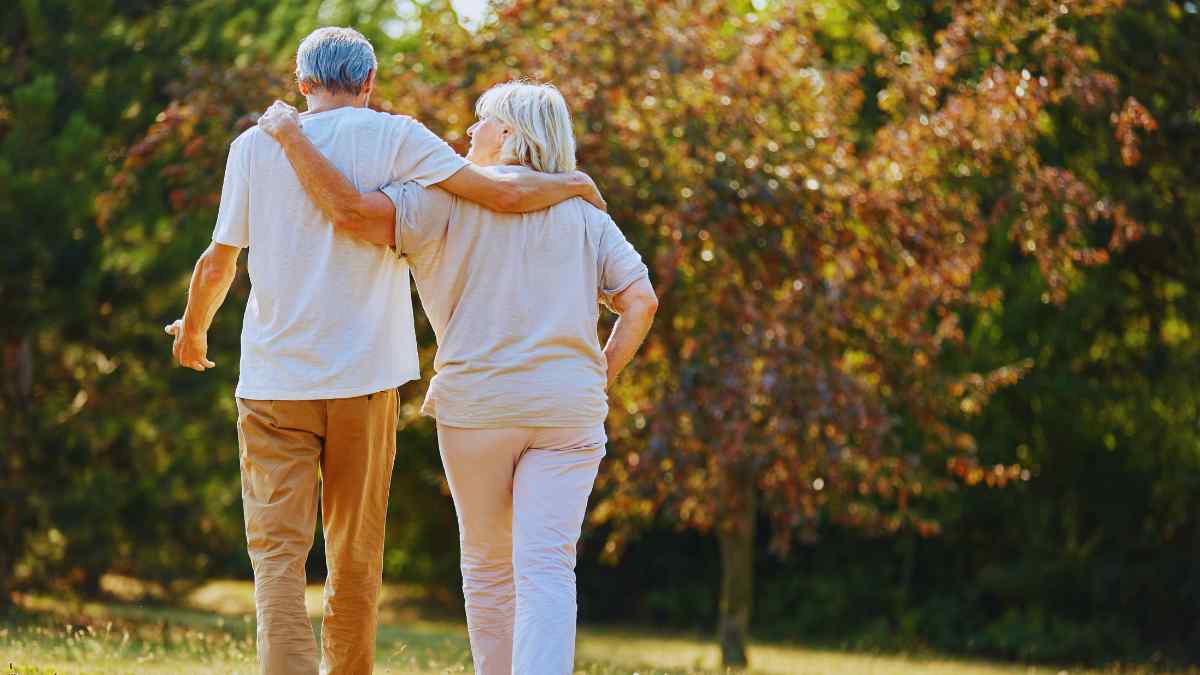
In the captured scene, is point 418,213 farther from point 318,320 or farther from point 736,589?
point 736,589

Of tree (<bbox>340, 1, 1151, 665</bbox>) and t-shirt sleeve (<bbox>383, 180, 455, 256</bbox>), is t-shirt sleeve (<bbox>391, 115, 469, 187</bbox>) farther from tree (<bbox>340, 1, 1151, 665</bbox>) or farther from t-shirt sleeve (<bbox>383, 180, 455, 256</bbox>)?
tree (<bbox>340, 1, 1151, 665</bbox>)

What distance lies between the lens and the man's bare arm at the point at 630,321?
3857 mm

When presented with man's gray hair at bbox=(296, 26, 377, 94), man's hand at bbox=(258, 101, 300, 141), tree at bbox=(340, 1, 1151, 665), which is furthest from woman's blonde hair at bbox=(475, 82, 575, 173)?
tree at bbox=(340, 1, 1151, 665)

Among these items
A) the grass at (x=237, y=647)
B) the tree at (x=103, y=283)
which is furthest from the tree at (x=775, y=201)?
the grass at (x=237, y=647)

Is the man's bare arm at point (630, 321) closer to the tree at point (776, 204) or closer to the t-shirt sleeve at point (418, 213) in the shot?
the t-shirt sleeve at point (418, 213)

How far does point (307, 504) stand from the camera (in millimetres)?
3662

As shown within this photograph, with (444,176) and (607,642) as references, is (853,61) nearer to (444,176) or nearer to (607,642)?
(607,642)

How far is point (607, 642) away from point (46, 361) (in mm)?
5321

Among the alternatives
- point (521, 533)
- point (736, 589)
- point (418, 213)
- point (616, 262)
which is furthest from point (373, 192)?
point (736, 589)

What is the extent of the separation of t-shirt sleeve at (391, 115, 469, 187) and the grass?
1854mm

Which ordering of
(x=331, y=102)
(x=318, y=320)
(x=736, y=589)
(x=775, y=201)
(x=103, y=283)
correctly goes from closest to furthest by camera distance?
(x=318, y=320) < (x=331, y=102) < (x=775, y=201) < (x=103, y=283) < (x=736, y=589)

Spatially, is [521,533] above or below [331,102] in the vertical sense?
below

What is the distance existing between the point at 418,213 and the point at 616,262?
1.68 feet

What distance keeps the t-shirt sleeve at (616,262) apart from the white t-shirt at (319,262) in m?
0.43
